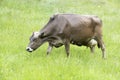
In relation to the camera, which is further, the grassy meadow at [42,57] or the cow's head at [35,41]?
the cow's head at [35,41]

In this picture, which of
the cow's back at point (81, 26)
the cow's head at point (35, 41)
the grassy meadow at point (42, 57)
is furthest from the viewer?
the cow's back at point (81, 26)

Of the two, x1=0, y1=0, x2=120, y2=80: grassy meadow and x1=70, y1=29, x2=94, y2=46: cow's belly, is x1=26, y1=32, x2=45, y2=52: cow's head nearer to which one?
x1=0, y1=0, x2=120, y2=80: grassy meadow

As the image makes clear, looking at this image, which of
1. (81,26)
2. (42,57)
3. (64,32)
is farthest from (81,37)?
(42,57)

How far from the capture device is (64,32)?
39.2 feet

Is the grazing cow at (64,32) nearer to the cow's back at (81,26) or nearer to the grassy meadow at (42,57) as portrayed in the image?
the cow's back at (81,26)

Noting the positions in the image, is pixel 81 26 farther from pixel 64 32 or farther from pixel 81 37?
pixel 64 32

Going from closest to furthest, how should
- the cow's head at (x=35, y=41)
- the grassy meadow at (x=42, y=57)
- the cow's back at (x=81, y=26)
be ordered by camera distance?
the grassy meadow at (x=42, y=57), the cow's head at (x=35, y=41), the cow's back at (x=81, y=26)

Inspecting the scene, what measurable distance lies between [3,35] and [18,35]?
586 millimetres

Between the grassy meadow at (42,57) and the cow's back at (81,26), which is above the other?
the cow's back at (81,26)

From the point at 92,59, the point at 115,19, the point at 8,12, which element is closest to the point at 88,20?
the point at 92,59

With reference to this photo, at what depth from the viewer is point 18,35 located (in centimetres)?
1494

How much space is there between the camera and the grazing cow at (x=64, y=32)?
474 inches

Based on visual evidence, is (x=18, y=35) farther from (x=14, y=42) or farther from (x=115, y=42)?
(x=115, y=42)

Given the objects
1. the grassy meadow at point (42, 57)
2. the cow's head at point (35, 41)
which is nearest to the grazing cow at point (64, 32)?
the cow's head at point (35, 41)
